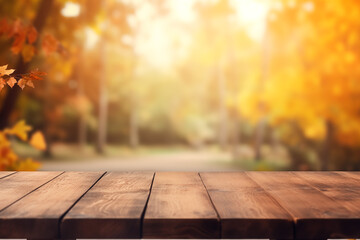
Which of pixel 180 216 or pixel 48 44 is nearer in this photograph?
pixel 180 216

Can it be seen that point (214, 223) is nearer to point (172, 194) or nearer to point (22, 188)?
point (172, 194)

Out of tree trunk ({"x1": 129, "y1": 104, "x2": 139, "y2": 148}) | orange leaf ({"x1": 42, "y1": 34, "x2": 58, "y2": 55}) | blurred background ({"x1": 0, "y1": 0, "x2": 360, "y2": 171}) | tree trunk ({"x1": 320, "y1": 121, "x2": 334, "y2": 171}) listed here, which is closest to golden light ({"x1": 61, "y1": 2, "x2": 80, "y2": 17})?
blurred background ({"x1": 0, "y1": 0, "x2": 360, "y2": 171})

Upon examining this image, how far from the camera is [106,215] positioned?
142cm

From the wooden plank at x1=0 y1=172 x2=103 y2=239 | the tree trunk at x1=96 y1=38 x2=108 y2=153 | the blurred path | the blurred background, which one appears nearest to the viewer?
the wooden plank at x1=0 y1=172 x2=103 y2=239

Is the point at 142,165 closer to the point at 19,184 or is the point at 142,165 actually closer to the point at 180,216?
the point at 19,184

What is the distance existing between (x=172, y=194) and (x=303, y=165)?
1180cm

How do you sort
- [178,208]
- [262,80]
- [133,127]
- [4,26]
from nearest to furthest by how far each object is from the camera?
1. [178,208]
2. [4,26]
3. [262,80]
4. [133,127]

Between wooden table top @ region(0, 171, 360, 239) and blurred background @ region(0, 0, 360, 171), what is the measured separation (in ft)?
6.06

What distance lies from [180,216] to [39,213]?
0.48m

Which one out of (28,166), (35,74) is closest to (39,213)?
(35,74)

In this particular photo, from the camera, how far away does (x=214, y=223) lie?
54.6 inches

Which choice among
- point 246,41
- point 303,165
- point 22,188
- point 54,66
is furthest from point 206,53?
point 22,188

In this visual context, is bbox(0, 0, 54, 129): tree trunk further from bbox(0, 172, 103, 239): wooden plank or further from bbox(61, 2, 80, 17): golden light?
bbox(0, 172, 103, 239): wooden plank

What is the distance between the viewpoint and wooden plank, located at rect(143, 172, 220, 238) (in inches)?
54.5
